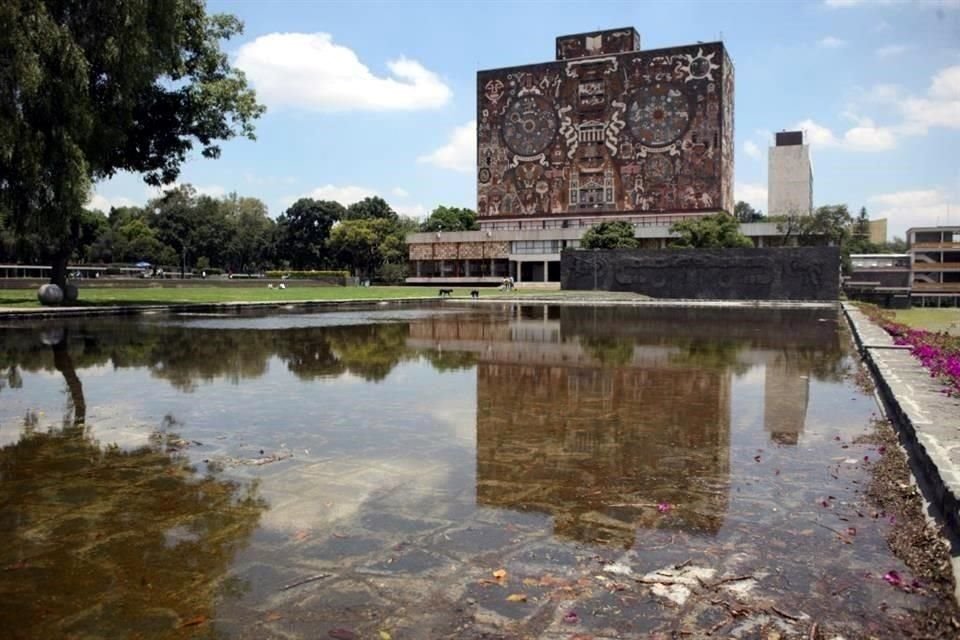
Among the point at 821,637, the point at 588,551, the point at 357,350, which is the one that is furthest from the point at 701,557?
the point at 357,350

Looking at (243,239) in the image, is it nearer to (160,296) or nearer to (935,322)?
(160,296)

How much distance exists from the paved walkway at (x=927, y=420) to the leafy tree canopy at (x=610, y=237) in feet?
147

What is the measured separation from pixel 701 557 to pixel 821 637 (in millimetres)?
790

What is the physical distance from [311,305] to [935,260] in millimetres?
67011

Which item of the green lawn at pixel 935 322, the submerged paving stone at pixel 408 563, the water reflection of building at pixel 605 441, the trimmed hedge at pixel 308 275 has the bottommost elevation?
the green lawn at pixel 935 322

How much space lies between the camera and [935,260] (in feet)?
242

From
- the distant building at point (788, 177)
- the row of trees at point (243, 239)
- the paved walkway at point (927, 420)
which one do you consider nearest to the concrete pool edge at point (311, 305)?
the paved walkway at point (927, 420)

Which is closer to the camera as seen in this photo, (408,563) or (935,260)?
(408,563)

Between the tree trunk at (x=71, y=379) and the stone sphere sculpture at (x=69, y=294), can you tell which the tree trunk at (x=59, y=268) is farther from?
the tree trunk at (x=71, y=379)

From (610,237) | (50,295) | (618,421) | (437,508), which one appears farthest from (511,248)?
(437,508)

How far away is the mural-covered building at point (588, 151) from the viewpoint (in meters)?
62.2

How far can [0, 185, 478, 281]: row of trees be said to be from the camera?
2783 inches

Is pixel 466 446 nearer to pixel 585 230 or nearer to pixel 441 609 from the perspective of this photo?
pixel 441 609

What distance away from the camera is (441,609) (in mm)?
2996
